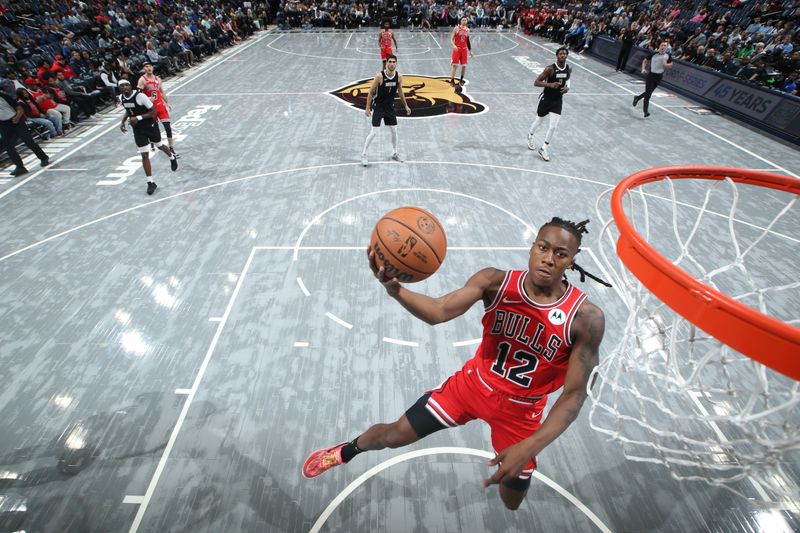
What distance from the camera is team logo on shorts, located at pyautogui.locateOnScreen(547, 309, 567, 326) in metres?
2.34

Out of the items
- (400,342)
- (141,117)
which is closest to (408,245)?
(400,342)

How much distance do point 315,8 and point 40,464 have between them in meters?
25.6

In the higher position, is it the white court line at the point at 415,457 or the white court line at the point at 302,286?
the white court line at the point at 415,457

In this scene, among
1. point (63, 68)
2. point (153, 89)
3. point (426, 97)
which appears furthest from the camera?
point (426, 97)

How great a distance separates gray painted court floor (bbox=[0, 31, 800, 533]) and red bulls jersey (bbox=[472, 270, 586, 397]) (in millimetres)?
1117

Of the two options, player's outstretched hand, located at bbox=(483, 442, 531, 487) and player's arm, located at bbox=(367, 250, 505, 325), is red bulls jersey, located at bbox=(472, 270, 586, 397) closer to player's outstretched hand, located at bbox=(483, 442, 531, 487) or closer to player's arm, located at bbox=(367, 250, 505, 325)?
player's arm, located at bbox=(367, 250, 505, 325)

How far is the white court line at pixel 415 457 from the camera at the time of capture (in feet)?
9.77

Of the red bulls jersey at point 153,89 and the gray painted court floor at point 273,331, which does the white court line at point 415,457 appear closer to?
the gray painted court floor at point 273,331

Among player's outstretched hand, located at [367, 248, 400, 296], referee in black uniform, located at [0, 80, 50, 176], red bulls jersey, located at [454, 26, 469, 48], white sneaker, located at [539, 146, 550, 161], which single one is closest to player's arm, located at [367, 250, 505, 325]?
player's outstretched hand, located at [367, 248, 400, 296]

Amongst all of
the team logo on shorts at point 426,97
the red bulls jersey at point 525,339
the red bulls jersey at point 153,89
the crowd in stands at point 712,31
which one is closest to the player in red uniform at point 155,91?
the red bulls jersey at point 153,89

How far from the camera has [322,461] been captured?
10.3 feet

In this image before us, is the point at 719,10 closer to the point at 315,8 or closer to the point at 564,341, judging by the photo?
the point at 315,8

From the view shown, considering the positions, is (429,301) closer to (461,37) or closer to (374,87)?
(374,87)

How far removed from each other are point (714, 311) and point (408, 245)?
5.00 ft
